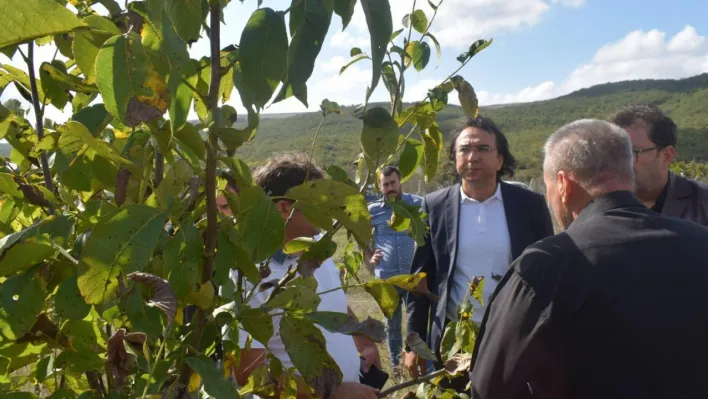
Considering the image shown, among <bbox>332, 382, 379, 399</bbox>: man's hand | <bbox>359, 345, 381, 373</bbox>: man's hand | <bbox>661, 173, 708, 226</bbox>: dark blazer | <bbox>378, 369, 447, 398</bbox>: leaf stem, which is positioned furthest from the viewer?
<bbox>661, 173, 708, 226</bbox>: dark blazer

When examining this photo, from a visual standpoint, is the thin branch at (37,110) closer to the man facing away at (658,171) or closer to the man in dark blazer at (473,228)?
the man in dark blazer at (473,228)

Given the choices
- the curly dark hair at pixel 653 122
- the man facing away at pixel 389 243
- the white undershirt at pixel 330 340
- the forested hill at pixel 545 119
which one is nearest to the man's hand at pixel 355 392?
the white undershirt at pixel 330 340

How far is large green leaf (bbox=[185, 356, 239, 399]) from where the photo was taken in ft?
2.38

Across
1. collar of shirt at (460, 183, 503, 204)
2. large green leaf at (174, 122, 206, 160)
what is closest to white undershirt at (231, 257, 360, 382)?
large green leaf at (174, 122, 206, 160)

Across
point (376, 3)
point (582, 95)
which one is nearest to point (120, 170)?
point (376, 3)

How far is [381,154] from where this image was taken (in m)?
0.85

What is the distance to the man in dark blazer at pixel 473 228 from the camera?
3143mm

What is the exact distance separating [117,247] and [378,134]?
371 millimetres

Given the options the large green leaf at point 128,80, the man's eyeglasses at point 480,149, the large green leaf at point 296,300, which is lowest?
the large green leaf at point 296,300

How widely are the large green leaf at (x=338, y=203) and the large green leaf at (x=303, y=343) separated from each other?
0.53ft

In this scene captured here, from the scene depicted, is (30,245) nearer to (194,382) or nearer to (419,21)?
(194,382)

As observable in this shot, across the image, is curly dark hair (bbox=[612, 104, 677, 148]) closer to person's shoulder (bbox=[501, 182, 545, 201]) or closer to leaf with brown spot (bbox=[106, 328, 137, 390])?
person's shoulder (bbox=[501, 182, 545, 201])

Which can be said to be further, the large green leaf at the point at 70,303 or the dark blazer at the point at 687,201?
the dark blazer at the point at 687,201

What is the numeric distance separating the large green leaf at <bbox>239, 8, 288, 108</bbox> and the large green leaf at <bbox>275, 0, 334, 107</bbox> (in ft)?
0.04
